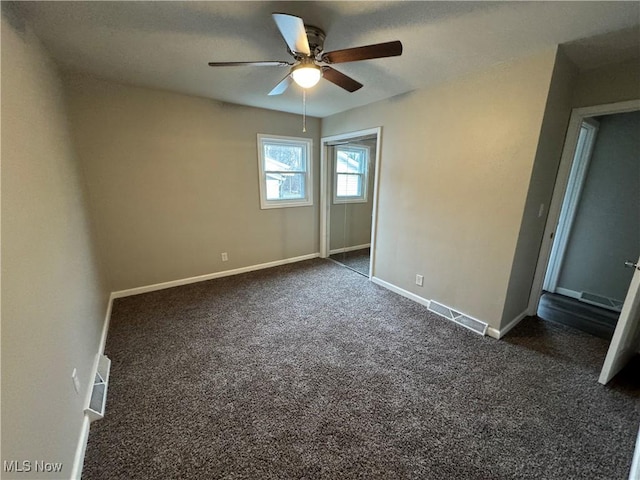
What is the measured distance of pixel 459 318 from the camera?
2648 millimetres

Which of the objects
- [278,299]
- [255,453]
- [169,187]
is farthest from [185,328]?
[169,187]

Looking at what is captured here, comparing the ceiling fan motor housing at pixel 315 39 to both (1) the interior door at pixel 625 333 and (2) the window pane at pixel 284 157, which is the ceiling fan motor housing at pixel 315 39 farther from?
(1) the interior door at pixel 625 333

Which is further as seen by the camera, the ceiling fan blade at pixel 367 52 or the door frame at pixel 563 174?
the door frame at pixel 563 174

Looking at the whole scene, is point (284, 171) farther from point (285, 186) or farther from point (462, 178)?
point (462, 178)

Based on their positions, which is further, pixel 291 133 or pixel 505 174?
pixel 291 133

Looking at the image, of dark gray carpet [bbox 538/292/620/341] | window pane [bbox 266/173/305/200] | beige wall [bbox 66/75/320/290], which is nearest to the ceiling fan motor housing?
beige wall [bbox 66/75/320/290]

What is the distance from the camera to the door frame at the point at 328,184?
3.31 metres

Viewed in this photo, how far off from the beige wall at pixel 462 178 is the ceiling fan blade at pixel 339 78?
1.07m

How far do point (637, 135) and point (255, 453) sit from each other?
4.54m

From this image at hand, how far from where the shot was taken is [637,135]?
2.73m

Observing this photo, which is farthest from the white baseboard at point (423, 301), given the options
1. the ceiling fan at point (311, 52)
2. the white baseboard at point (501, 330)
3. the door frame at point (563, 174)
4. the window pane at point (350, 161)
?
the ceiling fan at point (311, 52)

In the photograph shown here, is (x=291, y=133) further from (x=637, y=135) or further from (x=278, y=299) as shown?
(x=637, y=135)

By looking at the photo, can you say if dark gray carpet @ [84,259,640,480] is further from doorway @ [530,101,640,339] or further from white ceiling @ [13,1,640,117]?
white ceiling @ [13,1,640,117]

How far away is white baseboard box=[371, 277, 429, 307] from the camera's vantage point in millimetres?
3013
